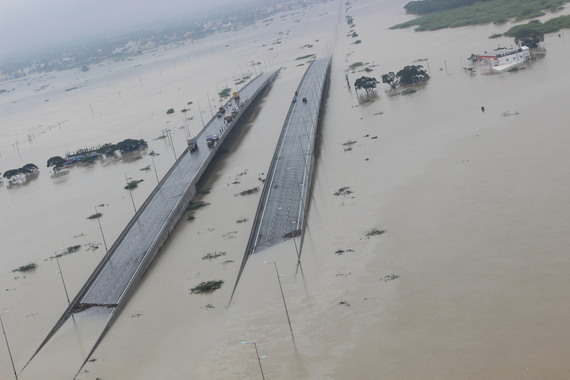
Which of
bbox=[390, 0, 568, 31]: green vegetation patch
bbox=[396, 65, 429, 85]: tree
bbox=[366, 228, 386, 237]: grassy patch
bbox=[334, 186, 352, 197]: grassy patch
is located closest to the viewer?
bbox=[366, 228, 386, 237]: grassy patch

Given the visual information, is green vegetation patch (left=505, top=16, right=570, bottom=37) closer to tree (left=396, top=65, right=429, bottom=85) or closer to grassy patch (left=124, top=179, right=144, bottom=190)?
tree (left=396, top=65, right=429, bottom=85)

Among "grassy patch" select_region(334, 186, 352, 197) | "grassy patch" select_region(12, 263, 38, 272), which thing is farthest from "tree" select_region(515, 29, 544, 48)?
"grassy patch" select_region(12, 263, 38, 272)

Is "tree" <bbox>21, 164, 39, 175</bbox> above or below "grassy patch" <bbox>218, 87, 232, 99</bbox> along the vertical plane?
below

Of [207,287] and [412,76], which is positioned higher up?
[412,76]

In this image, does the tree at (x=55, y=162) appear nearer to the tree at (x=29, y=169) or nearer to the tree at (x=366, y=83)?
the tree at (x=29, y=169)

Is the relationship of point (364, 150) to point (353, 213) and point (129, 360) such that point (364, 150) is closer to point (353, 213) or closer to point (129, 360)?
point (353, 213)

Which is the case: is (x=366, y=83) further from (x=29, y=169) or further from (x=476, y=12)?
(x=476, y=12)

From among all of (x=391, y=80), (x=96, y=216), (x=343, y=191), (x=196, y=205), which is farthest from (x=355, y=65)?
(x=96, y=216)

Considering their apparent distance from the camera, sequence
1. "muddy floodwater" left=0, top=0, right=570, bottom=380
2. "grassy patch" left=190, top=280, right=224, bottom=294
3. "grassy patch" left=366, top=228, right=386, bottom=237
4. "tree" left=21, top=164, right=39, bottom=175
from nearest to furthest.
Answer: "muddy floodwater" left=0, top=0, right=570, bottom=380, "grassy patch" left=190, top=280, right=224, bottom=294, "grassy patch" left=366, top=228, right=386, bottom=237, "tree" left=21, top=164, right=39, bottom=175
